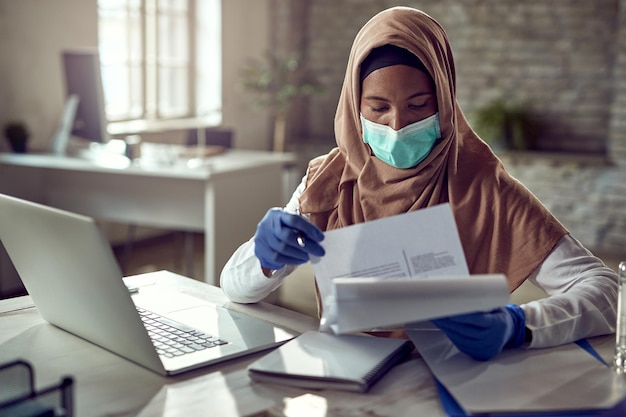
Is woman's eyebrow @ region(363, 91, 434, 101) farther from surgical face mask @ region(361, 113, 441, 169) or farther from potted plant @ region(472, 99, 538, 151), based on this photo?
potted plant @ region(472, 99, 538, 151)

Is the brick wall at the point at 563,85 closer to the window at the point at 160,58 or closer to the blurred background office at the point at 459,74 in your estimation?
the blurred background office at the point at 459,74

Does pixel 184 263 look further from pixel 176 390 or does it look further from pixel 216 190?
pixel 176 390

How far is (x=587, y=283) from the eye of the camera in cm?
131

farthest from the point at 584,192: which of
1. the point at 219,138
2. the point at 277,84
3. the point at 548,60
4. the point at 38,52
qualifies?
the point at 38,52

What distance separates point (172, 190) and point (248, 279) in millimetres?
2393

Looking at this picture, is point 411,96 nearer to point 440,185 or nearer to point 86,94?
point 440,185

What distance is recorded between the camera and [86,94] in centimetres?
386

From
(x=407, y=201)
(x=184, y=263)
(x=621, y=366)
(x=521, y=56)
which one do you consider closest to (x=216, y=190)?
(x=184, y=263)

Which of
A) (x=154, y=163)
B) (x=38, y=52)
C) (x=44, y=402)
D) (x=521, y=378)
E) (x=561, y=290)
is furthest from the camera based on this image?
(x=38, y=52)

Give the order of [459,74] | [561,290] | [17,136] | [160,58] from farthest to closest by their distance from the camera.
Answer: [459,74] → [160,58] → [17,136] → [561,290]

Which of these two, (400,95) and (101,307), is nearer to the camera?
(101,307)

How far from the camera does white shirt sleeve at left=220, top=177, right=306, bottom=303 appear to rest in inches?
55.4

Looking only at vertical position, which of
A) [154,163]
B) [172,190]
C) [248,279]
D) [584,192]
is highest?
[248,279]

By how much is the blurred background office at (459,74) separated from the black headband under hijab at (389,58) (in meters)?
3.56
